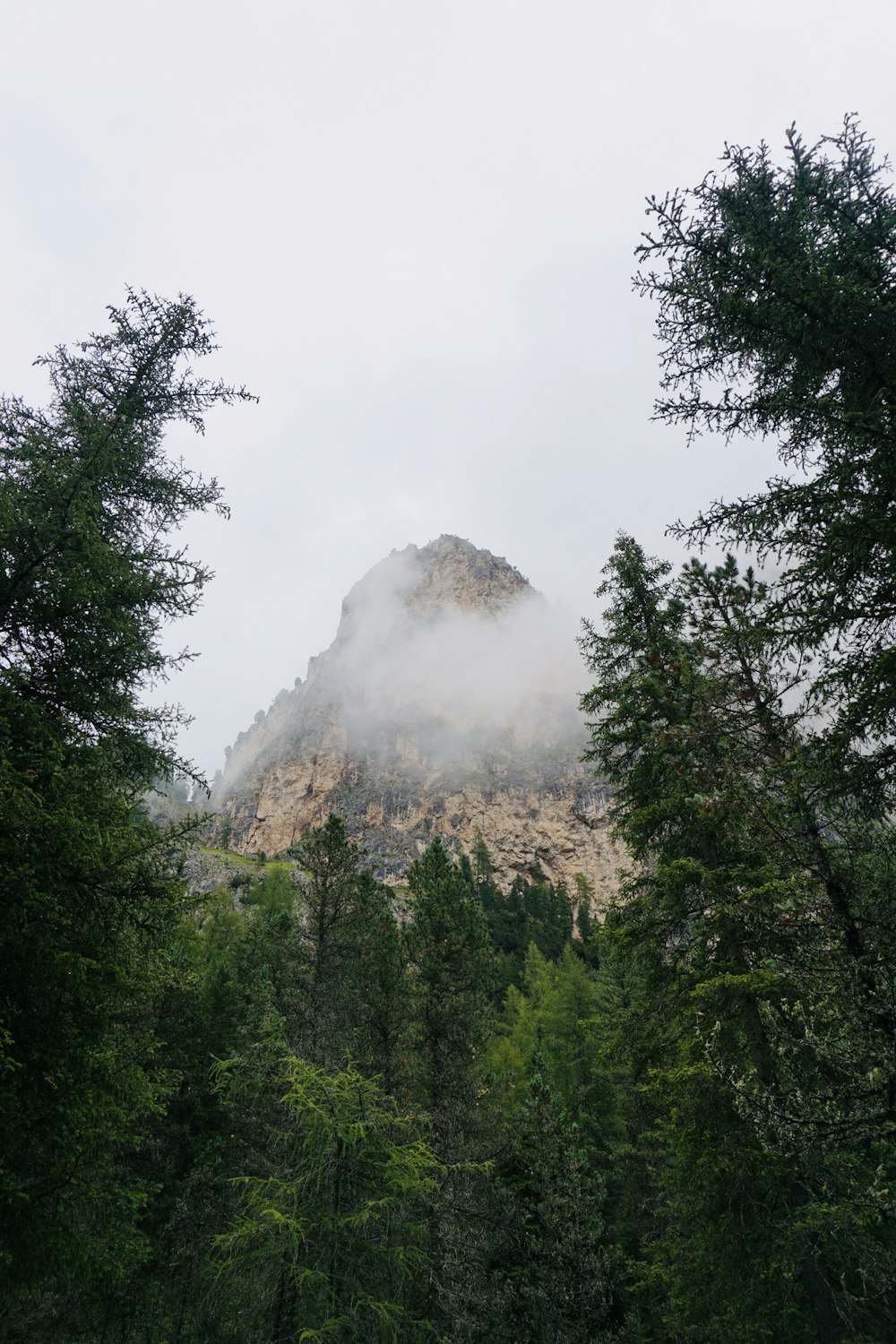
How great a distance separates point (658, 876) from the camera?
1007cm

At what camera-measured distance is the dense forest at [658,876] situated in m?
5.60

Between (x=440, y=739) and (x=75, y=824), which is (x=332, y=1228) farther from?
(x=440, y=739)

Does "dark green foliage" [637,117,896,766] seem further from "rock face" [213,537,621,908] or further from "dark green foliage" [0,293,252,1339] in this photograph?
"rock face" [213,537,621,908]

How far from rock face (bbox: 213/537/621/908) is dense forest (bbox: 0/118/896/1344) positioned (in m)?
96.1

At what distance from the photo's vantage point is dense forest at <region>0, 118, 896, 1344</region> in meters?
5.60

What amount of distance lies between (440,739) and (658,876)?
135887 mm

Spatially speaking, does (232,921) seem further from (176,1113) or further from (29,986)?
(29,986)

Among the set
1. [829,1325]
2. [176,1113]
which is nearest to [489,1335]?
[829,1325]

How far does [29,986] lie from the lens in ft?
19.2

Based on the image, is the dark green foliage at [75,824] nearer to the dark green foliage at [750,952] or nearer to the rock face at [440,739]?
the dark green foliage at [750,952]

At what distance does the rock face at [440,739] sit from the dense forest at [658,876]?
9610 centimetres

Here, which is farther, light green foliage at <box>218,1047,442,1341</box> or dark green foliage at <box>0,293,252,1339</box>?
light green foliage at <box>218,1047,442,1341</box>

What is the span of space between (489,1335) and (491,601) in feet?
577

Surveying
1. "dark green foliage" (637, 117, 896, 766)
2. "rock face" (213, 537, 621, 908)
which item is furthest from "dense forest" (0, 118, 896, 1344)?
"rock face" (213, 537, 621, 908)
